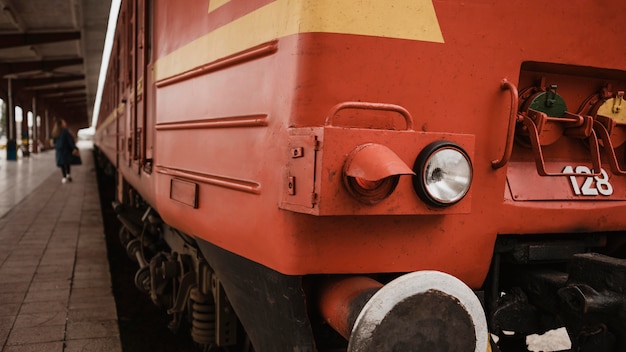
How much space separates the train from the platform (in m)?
1.91

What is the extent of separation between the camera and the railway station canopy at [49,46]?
13.2 metres

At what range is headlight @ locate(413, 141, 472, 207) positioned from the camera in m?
Answer: 1.56

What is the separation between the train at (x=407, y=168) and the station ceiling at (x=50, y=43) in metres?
11.7

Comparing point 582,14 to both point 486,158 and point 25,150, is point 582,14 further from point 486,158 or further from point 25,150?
point 25,150

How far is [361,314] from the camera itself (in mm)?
1361

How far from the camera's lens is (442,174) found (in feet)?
5.27

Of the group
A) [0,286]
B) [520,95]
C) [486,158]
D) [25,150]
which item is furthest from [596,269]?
[25,150]

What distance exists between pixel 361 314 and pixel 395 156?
450 mm

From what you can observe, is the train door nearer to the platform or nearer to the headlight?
the platform

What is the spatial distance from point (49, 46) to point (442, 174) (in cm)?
1985

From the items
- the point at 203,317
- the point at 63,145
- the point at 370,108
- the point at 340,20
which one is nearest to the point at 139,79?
the point at 203,317

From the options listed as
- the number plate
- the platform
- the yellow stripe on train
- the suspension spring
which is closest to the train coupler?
the number plate

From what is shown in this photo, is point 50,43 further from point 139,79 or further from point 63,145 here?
point 139,79

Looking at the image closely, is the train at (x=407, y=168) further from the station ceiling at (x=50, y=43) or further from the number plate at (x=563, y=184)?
the station ceiling at (x=50, y=43)
